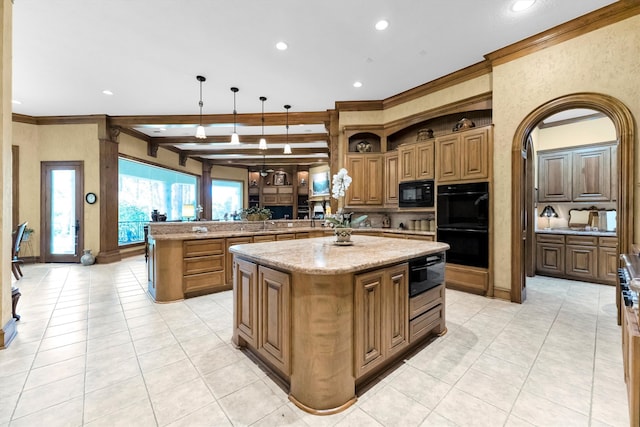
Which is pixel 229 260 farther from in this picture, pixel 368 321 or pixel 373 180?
pixel 373 180

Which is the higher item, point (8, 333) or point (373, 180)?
point (373, 180)

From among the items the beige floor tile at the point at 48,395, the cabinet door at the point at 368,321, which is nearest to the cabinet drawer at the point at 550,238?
the cabinet door at the point at 368,321

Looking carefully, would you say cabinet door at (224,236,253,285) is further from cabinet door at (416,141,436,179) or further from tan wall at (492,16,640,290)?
tan wall at (492,16,640,290)

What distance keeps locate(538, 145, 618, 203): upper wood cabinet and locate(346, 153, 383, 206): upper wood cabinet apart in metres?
3.20

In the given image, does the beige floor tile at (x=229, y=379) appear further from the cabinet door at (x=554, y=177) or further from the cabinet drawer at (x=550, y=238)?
the cabinet door at (x=554, y=177)

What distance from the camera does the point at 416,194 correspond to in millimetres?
4609

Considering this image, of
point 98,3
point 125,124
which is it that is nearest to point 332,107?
point 98,3

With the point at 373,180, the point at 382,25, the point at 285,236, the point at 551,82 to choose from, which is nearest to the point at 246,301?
the point at 285,236

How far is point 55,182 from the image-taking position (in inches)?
241

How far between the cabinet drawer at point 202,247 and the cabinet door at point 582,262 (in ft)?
18.9

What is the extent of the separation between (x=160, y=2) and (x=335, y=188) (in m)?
2.60

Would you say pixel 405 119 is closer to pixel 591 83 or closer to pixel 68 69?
pixel 591 83

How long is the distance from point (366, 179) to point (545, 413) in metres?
4.13

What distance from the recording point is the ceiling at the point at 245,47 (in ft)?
9.24
